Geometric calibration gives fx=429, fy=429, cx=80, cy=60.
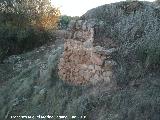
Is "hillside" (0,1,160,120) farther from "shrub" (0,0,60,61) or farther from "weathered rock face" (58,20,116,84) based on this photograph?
"shrub" (0,0,60,61)

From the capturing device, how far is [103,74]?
39.7 ft

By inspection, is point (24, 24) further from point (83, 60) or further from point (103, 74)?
point (103, 74)

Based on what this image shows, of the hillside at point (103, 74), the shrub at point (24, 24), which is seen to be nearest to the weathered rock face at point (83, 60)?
the hillside at point (103, 74)

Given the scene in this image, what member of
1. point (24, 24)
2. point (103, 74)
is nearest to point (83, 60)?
point (103, 74)

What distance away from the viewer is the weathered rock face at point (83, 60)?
12211mm

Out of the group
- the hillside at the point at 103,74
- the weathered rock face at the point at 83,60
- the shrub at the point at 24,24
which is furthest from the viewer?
the shrub at the point at 24,24

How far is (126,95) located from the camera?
10914 millimetres

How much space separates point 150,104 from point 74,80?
3.43 meters

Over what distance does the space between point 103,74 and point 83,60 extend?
1.09 meters

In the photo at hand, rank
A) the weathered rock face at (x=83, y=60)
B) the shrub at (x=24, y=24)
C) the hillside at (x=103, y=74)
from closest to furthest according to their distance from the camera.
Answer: the hillside at (x=103, y=74) < the weathered rock face at (x=83, y=60) < the shrub at (x=24, y=24)

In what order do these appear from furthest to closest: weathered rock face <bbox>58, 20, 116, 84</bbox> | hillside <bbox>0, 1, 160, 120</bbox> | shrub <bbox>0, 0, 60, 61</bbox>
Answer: shrub <bbox>0, 0, 60, 61</bbox> → weathered rock face <bbox>58, 20, 116, 84</bbox> → hillside <bbox>0, 1, 160, 120</bbox>

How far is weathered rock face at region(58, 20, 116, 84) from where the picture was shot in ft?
40.1

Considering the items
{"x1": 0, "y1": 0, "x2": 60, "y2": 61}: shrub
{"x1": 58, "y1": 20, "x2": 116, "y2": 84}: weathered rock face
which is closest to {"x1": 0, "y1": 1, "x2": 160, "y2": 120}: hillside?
{"x1": 58, "y1": 20, "x2": 116, "y2": 84}: weathered rock face

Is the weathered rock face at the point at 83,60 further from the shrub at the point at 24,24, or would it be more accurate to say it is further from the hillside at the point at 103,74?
the shrub at the point at 24,24
